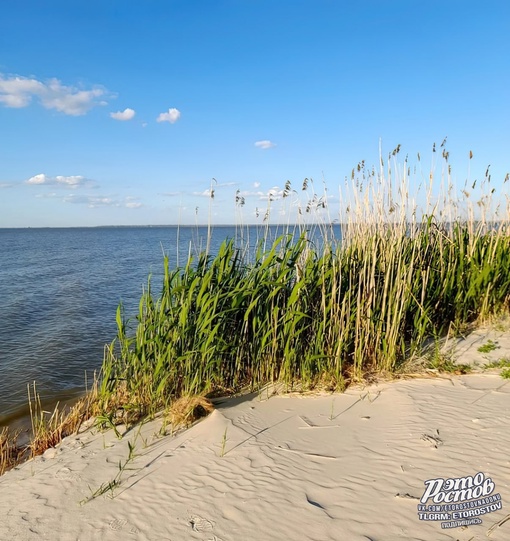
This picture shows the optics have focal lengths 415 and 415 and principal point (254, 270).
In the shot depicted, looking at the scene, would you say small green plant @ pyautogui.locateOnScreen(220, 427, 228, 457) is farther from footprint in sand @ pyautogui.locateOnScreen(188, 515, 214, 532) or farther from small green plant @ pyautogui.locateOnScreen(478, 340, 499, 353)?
small green plant @ pyautogui.locateOnScreen(478, 340, 499, 353)

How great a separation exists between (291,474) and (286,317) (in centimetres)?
192

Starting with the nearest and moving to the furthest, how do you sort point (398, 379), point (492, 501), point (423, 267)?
point (492, 501) < point (398, 379) < point (423, 267)

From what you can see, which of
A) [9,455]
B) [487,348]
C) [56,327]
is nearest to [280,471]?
[9,455]

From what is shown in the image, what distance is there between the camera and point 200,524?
2.69 metres

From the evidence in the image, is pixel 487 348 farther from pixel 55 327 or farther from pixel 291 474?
pixel 55 327

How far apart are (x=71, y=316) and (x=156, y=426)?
891 centimetres

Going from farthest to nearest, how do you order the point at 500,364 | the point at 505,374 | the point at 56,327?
the point at 56,327 < the point at 500,364 < the point at 505,374

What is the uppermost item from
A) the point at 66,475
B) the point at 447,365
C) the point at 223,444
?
the point at 447,365

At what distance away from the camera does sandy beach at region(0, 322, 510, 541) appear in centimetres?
260

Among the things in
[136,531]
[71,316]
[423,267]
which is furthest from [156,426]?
[71,316]

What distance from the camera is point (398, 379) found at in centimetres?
472

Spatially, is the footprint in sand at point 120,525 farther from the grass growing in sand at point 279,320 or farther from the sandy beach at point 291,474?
the grass growing in sand at point 279,320

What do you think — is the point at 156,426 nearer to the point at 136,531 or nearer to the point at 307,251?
the point at 136,531

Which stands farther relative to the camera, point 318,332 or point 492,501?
point 318,332
